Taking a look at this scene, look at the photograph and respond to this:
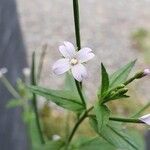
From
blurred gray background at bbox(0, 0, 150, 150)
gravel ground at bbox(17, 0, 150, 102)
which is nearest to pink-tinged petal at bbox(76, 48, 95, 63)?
blurred gray background at bbox(0, 0, 150, 150)

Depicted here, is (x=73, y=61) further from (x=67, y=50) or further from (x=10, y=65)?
(x=10, y=65)

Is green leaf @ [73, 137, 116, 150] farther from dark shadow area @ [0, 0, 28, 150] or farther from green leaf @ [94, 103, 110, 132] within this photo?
dark shadow area @ [0, 0, 28, 150]

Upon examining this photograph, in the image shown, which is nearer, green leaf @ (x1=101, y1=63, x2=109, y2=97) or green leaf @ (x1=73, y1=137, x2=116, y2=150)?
green leaf @ (x1=101, y1=63, x2=109, y2=97)

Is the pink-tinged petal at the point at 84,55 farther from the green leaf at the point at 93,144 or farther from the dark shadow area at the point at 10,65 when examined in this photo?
the dark shadow area at the point at 10,65

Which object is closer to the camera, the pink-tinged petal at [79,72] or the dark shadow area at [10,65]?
the pink-tinged petal at [79,72]

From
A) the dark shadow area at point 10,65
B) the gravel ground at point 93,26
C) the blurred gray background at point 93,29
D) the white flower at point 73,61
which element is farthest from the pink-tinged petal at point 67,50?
the gravel ground at point 93,26

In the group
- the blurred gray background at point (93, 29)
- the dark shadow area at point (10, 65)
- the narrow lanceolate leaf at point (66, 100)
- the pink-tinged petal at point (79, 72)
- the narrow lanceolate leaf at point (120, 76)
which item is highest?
the pink-tinged petal at point (79, 72)
